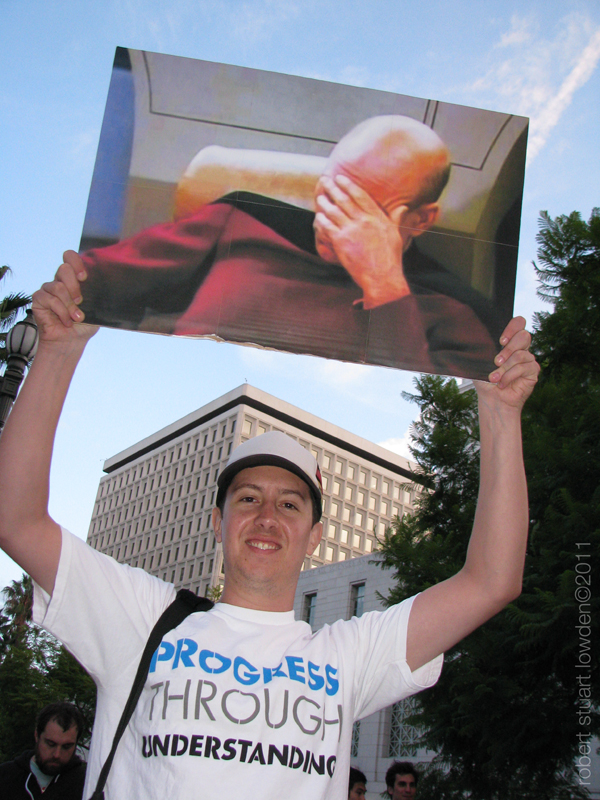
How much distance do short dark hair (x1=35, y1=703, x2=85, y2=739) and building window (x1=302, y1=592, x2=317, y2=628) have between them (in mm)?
34262

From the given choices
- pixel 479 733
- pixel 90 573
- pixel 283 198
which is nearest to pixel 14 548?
pixel 90 573

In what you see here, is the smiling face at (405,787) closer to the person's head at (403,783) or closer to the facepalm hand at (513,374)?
the person's head at (403,783)

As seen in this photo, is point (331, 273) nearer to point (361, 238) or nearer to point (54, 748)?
point (361, 238)

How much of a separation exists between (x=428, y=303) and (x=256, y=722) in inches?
62.4

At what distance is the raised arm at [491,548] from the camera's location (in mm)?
2166

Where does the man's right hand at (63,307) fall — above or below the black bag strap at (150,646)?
above

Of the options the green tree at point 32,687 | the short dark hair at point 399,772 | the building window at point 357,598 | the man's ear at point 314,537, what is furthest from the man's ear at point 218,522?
the building window at point 357,598

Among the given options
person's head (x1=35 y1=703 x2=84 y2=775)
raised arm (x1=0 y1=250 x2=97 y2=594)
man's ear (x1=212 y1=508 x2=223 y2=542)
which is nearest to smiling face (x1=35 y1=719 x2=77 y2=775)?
person's head (x1=35 y1=703 x2=84 y2=775)

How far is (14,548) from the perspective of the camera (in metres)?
1.88

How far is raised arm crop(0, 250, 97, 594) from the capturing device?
6.21ft

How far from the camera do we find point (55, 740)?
4605 millimetres

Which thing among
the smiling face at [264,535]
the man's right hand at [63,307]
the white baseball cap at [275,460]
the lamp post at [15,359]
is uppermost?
the lamp post at [15,359]

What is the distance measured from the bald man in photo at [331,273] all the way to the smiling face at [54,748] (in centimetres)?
342

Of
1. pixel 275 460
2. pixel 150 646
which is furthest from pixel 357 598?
pixel 150 646
